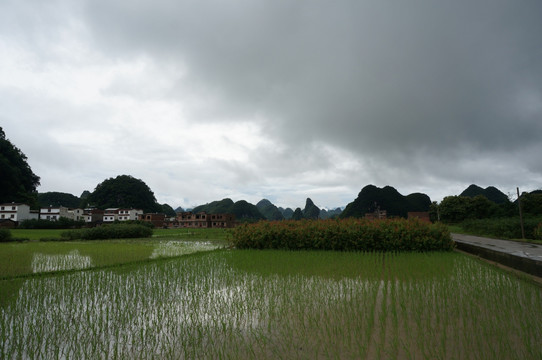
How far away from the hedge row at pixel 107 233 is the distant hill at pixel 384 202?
63.7m

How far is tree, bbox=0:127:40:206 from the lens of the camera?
45.1m

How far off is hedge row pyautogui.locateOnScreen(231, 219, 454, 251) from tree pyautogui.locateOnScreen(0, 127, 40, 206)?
4871 cm

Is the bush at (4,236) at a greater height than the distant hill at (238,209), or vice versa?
the distant hill at (238,209)

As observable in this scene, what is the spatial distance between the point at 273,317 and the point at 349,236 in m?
8.73

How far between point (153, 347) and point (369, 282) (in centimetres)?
419

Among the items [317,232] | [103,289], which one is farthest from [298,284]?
[317,232]

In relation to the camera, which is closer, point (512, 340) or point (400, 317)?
point (512, 340)

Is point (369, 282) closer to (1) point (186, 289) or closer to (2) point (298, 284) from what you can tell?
(2) point (298, 284)

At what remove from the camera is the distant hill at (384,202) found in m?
82.5

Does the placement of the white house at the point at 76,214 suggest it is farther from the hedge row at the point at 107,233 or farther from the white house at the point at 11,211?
the hedge row at the point at 107,233

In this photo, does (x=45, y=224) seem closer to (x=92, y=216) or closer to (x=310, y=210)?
(x=92, y=216)

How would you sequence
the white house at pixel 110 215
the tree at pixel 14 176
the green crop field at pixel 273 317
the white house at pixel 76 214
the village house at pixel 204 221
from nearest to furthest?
the green crop field at pixel 273 317 < the tree at pixel 14 176 < the white house at pixel 76 214 < the village house at pixel 204 221 < the white house at pixel 110 215

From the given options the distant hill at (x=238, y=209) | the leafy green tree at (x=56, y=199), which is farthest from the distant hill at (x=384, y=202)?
the leafy green tree at (x=56, y=199)

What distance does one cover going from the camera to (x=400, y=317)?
4.03m
